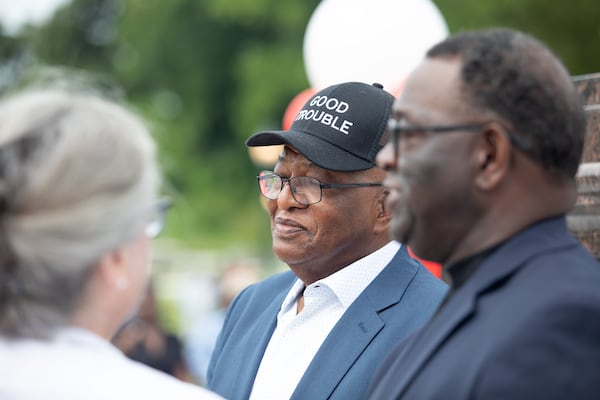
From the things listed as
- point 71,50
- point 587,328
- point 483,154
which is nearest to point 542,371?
point 587,328

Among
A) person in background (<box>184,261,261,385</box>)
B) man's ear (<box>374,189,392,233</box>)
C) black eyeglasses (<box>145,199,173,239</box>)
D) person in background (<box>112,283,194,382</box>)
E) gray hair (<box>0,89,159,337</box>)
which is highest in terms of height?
gray hair (<box>0,89,159,337</box>)

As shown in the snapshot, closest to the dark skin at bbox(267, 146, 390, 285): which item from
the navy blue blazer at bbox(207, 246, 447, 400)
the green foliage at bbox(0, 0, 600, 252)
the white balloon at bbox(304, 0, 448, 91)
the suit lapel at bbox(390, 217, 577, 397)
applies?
the navy blue blazer at bbox(207, 246, 447, 400)

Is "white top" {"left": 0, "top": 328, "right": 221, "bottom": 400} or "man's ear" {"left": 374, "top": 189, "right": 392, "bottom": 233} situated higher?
"white top" {"left": 0, "top": 328, "right": 221, "bottom": 400}

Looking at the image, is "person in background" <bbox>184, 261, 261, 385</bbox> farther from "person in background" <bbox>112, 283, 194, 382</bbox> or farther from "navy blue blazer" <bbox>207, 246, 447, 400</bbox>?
"navy blue blazer" <bbox>207, 246, 447, 400</bbox>

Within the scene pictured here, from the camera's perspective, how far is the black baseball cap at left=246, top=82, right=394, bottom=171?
2814 millimetres

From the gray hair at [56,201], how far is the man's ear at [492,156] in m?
0.75

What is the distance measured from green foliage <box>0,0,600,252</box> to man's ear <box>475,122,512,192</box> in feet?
42.6

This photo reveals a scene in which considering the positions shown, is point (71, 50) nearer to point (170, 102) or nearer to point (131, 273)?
point (170, 102)

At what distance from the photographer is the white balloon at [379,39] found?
17.4 ft

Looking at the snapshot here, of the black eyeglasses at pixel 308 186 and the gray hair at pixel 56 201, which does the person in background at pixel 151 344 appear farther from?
the gray hair at pixel 56 201

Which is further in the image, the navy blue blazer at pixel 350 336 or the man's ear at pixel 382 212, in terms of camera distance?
the man's ear at pixel 382 212

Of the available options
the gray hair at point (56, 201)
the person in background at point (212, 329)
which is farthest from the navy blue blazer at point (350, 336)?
the person in background at point (212, 329)

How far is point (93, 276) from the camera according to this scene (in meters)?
1.69

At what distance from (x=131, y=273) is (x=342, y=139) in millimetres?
1233
